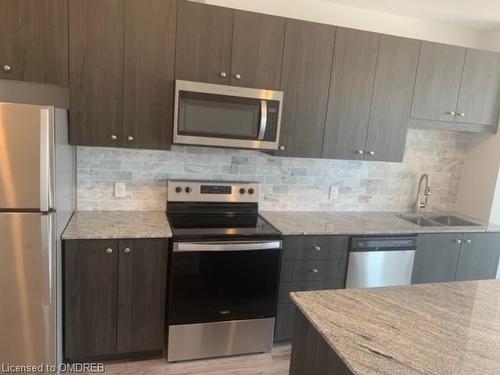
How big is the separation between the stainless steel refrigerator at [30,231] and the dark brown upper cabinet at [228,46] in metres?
0.89

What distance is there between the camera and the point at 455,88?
2908 mm

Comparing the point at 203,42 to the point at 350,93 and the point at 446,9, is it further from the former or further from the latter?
the point at 446,9

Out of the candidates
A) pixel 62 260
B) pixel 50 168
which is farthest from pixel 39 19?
pixel 62 260

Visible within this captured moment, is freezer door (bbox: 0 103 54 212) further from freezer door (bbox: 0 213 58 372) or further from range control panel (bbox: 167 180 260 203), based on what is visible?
range control panel (bbox: 167 180 260 203)

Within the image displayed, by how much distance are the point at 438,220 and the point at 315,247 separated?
1.53 meters

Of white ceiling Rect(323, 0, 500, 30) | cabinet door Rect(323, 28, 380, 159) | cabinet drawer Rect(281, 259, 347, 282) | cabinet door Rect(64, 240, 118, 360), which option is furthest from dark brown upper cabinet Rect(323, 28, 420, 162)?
cabinet door Rect(64, 240, 118, 360)

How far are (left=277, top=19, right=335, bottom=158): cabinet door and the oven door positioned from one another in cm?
79

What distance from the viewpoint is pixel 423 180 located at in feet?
11.2

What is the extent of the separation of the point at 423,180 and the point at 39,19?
329cm

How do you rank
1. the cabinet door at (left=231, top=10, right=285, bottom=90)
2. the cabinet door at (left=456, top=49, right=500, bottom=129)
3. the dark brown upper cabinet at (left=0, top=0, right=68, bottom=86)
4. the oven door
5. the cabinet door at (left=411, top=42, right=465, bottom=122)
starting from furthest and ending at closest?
the cabinet door at (left=456, top=49, right=500, bottom=129), the cabinet door at (left=411, top=42, right=465, bottom=122), the cabinet door at (left=231, top=10, right=285, bottom=90), the oven door, the dark brown upper cabinet at (left=0, top=0, right=68, bottom=86)

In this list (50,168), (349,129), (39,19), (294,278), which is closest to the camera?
(50,168)

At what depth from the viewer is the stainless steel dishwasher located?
2.64 m

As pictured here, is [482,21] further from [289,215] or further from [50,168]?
[50,168]

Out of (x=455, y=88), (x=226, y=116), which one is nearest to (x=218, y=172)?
(x=226, y=116)
